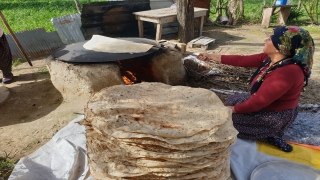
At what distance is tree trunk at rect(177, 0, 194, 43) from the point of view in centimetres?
599

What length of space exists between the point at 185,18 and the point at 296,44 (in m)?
4.45

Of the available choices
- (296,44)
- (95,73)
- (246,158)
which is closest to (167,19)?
(95,73)

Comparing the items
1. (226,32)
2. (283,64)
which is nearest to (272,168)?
(283,64)

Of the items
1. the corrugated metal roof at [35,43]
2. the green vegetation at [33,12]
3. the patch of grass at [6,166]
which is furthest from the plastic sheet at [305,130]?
the green vegetation at [33,12]

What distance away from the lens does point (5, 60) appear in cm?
451

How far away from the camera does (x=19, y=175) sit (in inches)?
82.2

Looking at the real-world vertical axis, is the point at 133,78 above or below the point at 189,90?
below

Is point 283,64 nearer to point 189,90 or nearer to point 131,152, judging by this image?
point 189,90

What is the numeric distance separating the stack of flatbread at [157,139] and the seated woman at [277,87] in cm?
62

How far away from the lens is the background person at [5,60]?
441 cm

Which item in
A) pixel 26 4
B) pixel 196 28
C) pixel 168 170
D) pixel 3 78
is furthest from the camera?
pixel 26 4

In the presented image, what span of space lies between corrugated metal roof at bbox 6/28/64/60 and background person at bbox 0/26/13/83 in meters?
1.17

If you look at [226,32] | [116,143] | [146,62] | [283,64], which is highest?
[283,64]

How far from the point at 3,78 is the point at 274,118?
4.70 m
